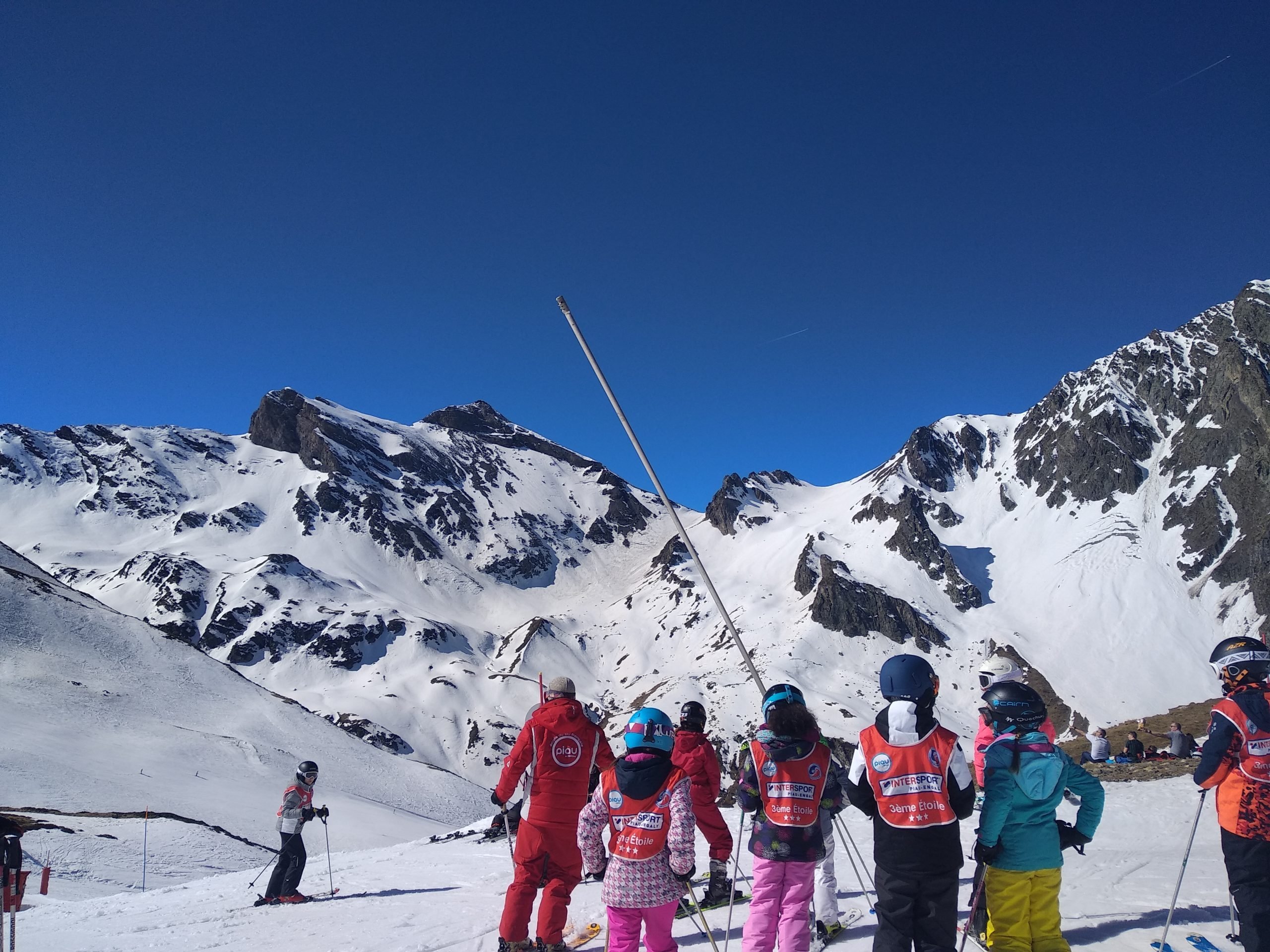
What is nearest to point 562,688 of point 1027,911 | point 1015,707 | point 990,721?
point 990,721

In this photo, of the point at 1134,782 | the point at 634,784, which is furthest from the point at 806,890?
the point at 1134,782

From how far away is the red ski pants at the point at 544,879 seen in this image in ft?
21.7

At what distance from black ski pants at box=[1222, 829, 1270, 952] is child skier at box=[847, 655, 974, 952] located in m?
3.08

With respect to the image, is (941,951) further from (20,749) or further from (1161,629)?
(1161,629)

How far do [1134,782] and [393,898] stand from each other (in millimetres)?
14435

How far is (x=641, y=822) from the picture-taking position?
5613mm

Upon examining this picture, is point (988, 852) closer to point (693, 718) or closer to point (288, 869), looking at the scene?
point (693, 718)

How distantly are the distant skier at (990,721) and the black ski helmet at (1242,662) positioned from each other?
151 centimetres

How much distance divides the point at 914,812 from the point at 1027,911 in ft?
5.04

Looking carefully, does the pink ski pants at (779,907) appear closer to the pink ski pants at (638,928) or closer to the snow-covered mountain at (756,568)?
the pink ski pants at (638,928)

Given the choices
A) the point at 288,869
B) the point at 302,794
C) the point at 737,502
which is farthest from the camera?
the point at 737,502

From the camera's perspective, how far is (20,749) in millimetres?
27609

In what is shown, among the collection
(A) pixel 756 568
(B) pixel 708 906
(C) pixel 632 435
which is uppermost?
(A) pixel 756 568

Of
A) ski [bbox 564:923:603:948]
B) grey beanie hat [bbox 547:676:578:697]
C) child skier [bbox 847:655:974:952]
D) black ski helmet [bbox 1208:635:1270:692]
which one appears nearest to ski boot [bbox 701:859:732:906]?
ski [bbox 564:923:603:948]
